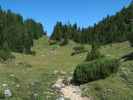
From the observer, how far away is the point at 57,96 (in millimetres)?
24859

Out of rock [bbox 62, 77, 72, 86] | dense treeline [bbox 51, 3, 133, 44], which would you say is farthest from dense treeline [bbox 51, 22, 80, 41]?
rock [bbox 62, 77, 72, 86]

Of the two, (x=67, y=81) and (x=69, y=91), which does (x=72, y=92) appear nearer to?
(x=69, y=91)

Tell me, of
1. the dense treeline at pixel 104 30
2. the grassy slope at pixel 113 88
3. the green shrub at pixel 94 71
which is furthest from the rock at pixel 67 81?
the dense treeline at pixel 104 30

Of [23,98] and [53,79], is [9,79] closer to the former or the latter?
[53,79]

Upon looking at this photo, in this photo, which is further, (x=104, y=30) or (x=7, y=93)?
(x=104, y=30)

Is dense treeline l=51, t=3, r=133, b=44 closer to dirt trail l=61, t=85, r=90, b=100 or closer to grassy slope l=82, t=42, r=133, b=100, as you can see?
grassy slope l=82, t=42, r=133, b=100

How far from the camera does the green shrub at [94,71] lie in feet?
92.6

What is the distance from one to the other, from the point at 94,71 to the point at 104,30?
91510 mm

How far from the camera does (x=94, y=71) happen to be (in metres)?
28.2

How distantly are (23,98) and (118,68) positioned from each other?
9484 mm

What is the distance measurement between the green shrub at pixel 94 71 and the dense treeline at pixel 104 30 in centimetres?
6314

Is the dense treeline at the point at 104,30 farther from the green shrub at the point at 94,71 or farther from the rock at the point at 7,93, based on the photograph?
the rock at the point at 7,93

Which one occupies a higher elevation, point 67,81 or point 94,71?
point 94,71

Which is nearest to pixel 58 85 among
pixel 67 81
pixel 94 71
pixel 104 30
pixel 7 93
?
pixel 67 81
